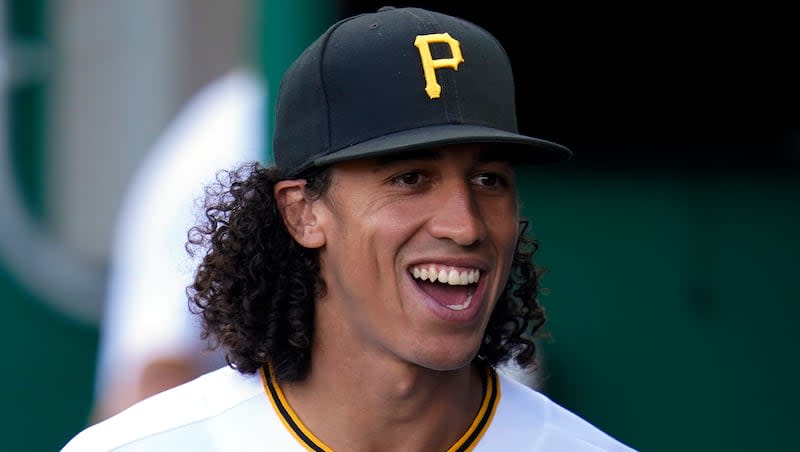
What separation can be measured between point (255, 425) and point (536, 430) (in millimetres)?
657

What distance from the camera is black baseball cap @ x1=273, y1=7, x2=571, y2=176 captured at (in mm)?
3477

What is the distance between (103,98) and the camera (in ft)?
26.5

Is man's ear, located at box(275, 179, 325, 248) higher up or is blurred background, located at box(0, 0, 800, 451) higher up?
man's ear, located at box(275, 179, 325, 248)

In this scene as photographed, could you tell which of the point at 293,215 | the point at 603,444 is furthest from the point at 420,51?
the point at 603,444

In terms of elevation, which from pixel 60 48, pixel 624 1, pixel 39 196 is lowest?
pixel 39 196

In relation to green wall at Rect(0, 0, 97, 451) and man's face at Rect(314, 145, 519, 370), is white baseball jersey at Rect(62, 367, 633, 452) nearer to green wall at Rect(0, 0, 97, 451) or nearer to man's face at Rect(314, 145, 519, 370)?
man's face at Rect(314, 145, 519, 370)

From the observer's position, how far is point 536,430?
3750 mm

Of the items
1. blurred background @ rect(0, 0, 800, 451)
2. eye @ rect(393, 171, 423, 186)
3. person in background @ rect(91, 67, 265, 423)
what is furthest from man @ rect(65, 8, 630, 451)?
blurred background @ rect(0, 0, 800, 451)

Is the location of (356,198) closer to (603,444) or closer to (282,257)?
(282,257)

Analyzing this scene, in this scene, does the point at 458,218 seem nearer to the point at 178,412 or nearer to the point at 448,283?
the point at 448,283

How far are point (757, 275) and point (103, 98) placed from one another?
3670 mm

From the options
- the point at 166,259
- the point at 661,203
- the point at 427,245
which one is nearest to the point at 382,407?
the point at 427,245

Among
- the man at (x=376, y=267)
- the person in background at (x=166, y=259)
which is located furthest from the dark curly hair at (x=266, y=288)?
the person in background at (x=166, y=259)

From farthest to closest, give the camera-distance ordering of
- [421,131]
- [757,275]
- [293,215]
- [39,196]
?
[39,196]
[757,275]
[293,215]
[421,131]
